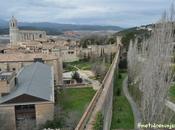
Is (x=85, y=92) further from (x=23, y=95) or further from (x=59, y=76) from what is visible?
(x=23, y=95)

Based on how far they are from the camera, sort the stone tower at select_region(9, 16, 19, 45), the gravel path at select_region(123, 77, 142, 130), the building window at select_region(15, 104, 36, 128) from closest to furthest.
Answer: the gravel path at select_region(123, 77, 142, 130) < the building window at select_region(15, 104, 36, 128) < the stone tower at select_region(9, 16, 19, 45)

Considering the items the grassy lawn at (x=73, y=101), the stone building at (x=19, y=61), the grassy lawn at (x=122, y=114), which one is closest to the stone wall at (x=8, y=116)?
the grassy lawn at (x=73, y=101)

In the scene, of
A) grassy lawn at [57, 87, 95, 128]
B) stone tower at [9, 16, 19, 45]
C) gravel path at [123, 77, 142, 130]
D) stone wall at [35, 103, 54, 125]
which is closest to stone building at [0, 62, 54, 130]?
stone wall at [35, 103, 54, 125]

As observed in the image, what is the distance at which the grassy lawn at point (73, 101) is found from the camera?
24.1m

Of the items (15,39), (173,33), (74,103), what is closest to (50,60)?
(74,103)

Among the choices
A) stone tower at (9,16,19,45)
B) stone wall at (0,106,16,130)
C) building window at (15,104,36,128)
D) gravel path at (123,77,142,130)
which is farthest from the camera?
stone tower at (9,16,19,45)

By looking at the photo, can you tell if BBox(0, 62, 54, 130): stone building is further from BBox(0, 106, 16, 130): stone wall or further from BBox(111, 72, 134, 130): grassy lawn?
BBox(111, 72, 134, 130): grassy lawn

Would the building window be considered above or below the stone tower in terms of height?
below

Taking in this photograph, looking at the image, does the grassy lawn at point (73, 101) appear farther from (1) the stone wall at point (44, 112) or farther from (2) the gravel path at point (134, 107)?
(2) the gravel path at point (134, 107)

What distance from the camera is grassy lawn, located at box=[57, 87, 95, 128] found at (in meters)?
24.1

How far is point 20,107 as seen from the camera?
25.3m

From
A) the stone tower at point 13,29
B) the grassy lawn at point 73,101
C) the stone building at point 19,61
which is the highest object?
the stone tower at point 13,29

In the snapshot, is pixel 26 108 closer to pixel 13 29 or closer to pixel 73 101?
pixel 73 101

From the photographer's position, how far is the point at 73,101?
32094mm
